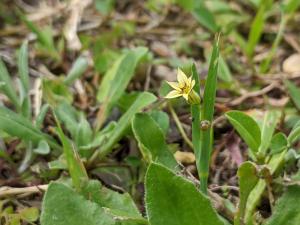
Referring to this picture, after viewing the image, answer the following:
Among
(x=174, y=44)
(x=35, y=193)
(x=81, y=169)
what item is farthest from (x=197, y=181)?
(x=174, y=44)

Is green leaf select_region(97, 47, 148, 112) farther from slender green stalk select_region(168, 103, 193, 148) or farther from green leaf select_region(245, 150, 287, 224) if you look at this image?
green leaf select_region(245, 150, 287, 224)

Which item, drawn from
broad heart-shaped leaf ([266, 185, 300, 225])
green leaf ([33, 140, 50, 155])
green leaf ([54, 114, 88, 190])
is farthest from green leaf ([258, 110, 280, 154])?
green leaf ([33, 140, 50, 155])

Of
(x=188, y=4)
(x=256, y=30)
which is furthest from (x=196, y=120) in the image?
(x=188, y=4)

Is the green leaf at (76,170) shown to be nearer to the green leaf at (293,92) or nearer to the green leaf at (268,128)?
the green leaf at (268,128)

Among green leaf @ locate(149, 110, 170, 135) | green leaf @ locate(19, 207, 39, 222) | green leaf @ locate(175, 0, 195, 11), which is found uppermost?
green leaf @ locate(175, 0, 195, 11)

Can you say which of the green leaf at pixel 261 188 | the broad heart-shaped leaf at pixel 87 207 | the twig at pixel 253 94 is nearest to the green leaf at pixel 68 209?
the broad heart-shaped leaf at pixel 87 207

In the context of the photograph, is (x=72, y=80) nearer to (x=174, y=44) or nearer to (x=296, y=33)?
(x=174, y=44)
